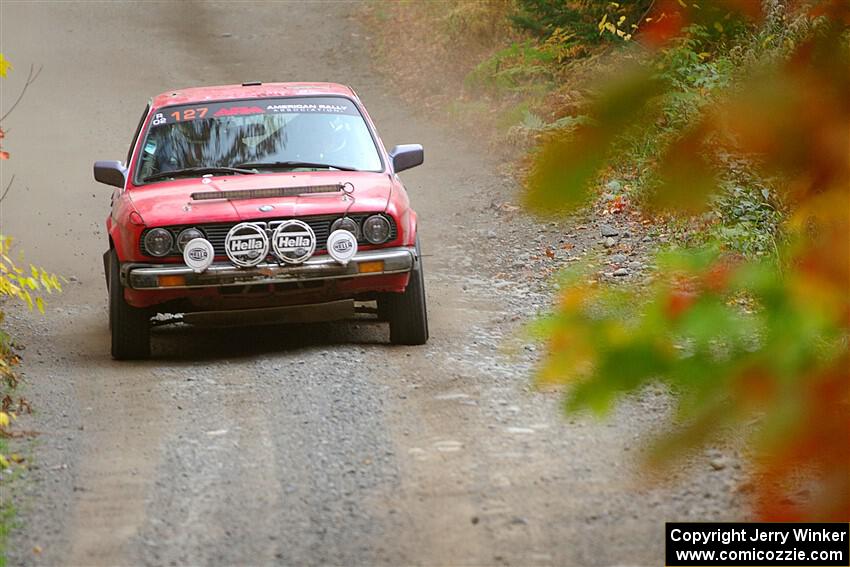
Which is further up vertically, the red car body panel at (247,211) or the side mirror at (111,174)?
the side mirror at (111,174)

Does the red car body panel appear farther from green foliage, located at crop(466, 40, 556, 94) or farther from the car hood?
green foliage, located at crop(466, 40, 556, 94)

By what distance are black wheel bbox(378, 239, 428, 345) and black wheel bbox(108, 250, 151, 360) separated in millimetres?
1615

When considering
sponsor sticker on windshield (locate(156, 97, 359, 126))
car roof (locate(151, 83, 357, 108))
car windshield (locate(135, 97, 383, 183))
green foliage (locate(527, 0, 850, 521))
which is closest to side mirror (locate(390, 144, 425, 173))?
car windshield (locate(135, 97, 383, 183))

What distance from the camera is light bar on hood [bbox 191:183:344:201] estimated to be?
7996mm

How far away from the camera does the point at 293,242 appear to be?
307 inches

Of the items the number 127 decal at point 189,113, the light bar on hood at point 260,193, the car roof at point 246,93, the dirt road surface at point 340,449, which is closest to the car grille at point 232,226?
the light bar on hood at point 260,193

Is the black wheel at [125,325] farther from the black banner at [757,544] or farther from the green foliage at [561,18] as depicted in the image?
the black banner at [757,544]

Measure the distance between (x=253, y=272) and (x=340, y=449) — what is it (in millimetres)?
1895

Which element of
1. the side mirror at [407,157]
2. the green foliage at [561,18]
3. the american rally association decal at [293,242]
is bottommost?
the american rally association decal at [293,242]

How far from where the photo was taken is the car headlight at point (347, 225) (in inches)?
311

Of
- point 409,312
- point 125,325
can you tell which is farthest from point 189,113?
point 409,312

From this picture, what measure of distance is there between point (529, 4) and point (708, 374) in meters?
14.4

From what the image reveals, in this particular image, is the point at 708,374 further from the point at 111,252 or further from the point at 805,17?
the point at 111,252

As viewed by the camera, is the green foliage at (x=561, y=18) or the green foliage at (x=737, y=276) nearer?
the green foliage at (x=737, y=276)
